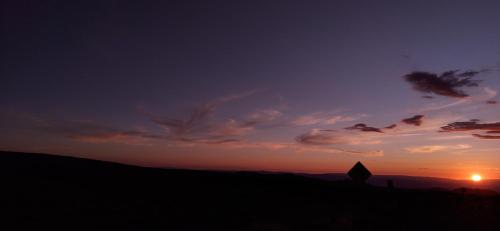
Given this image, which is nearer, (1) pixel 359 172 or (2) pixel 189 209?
(2) pixel 189 209

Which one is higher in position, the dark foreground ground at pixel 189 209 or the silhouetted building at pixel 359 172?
the silhouetted building at pixel 359 172

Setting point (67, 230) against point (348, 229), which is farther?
point (348, 229)

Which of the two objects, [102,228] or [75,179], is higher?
[75,179]

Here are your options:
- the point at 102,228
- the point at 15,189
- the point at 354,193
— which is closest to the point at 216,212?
the point at 102,228

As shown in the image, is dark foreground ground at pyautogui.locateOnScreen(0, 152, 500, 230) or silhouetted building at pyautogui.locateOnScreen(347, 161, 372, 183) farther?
silhouetted building at pyautogui.locateOnScreen(347, 161, 372, 183)

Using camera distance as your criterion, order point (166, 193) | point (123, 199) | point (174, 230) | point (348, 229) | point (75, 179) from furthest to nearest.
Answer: point (75, 179) → point (166, 193) → point (123, 199) → point (348, 229) → point (174, 230)

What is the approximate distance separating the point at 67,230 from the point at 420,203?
21953mm

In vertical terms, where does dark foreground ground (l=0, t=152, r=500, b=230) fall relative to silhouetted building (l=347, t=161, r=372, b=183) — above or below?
below

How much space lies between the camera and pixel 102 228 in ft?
49.8

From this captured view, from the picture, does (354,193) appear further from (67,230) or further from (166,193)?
(67,230)

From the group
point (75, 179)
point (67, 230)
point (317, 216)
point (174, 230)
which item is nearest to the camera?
point (67, 230)

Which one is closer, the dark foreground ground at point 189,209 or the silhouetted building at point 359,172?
the dark foreground ground at point 189,209

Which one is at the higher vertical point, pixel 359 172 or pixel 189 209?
pixel 359 172

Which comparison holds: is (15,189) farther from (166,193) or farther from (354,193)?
(354,193)
